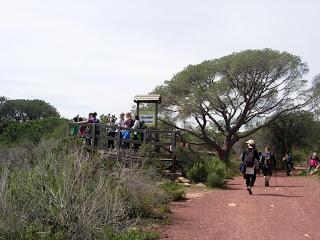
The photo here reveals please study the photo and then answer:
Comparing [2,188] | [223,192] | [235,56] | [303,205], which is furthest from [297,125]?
[2,188]

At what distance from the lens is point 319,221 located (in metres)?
9.87

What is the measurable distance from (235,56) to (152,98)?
18.0m

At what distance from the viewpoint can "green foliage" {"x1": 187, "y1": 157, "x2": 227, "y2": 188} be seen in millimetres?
17141

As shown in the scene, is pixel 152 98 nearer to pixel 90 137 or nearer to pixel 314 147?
pixel 90 137

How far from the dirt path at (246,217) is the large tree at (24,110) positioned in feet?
236

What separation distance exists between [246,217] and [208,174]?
24.9ft

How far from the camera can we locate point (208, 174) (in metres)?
17.9

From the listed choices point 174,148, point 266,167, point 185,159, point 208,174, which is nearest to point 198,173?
point 208,174

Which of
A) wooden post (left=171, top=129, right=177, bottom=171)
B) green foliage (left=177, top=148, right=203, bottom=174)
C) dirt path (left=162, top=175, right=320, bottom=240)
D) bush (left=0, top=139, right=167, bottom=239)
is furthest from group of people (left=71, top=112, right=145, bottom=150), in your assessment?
bush (left=0, top=139, right=167, bottom=239)

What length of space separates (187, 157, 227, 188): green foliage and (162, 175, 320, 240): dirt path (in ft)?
7.92

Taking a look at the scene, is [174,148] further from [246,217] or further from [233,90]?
[233,90]

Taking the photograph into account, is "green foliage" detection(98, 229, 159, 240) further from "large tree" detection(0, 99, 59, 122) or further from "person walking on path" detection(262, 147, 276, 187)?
"large tree" detection(0, 99, 59, 122)

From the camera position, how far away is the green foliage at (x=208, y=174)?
1714 cm

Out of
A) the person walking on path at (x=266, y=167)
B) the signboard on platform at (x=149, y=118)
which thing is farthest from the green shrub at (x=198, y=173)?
the signboard on platform at (x=149, y=118)
